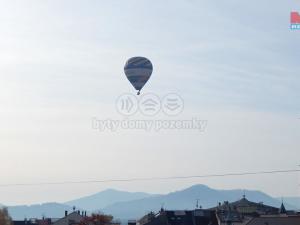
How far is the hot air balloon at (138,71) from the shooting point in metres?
92.4

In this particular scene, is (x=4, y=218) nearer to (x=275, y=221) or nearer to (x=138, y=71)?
(x=138, y=71)

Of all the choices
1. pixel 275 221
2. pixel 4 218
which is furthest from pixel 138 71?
pixel 275 221

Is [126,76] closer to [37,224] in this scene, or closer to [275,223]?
[275,223]

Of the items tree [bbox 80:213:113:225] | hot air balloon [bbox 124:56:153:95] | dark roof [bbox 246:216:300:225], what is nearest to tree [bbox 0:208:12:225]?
hot air balloon [bbox 124:56:153:95]

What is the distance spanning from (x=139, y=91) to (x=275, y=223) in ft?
82.6

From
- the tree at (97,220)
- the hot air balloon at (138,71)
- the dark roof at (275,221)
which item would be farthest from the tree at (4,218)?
the dark roof at (275,221)

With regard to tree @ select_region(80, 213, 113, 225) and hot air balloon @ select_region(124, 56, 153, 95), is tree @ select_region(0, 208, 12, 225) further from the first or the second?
tree @ select_region(80, 213, 113, 225)

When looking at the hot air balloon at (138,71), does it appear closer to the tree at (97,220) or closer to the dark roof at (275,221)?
the tree at (97,220)

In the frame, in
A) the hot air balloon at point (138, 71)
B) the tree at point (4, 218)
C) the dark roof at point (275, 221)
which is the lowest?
the dark roof at point (275, 221)

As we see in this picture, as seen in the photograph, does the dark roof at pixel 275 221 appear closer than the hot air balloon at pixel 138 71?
No

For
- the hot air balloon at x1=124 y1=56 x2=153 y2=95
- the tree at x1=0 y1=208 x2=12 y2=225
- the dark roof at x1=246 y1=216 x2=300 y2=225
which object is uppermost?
the hot air balloon at x1=124 y1=56 x2=153 y2=95

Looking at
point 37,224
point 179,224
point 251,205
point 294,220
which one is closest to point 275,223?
point 294,220

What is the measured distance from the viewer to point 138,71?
93.2 meters

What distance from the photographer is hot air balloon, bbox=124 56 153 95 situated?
303ft
